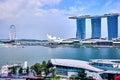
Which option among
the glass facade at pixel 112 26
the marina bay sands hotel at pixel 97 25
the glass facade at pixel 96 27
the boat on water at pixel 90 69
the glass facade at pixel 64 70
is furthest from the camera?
the glass facade at pixel 96 27

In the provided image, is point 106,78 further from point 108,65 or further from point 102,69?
point 108,65

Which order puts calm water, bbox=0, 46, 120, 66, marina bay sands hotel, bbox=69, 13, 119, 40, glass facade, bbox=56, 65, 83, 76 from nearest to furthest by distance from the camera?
1. glass facade, bbox=56, 65, 83, 76
2. calm water, bbox=0, 46, 120, 66
3. marina bay sands hotel, bbox=69, 13, 119, 40

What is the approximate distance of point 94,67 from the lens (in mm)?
9656

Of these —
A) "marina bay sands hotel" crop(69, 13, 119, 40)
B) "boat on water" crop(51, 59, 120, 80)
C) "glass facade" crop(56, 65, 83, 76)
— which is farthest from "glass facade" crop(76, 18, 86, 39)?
"glass facade" crop(56, 65, 83, 76)

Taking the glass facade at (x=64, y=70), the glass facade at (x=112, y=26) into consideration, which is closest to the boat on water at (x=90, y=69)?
the glass facade at (x=64, y=70)

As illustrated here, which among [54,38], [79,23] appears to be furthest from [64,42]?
[79,23]

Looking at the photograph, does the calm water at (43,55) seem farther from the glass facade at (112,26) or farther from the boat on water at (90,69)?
the glass facade at (112,26)

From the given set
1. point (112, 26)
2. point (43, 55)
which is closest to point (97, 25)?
point (112, 26)

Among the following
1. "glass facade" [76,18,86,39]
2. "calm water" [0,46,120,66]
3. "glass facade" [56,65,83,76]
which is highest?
"glass facade" [76,18,86,39]

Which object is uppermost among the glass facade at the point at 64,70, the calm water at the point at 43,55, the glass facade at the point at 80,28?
the glass facade at the point at 80,28

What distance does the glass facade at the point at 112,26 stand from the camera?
1729 inches

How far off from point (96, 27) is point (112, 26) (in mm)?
3344

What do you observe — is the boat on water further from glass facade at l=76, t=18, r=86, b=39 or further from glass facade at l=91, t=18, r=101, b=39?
glass facade at l=76, t=18, r=86, b=39

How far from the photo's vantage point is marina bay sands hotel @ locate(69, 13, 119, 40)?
4409 centimetres
